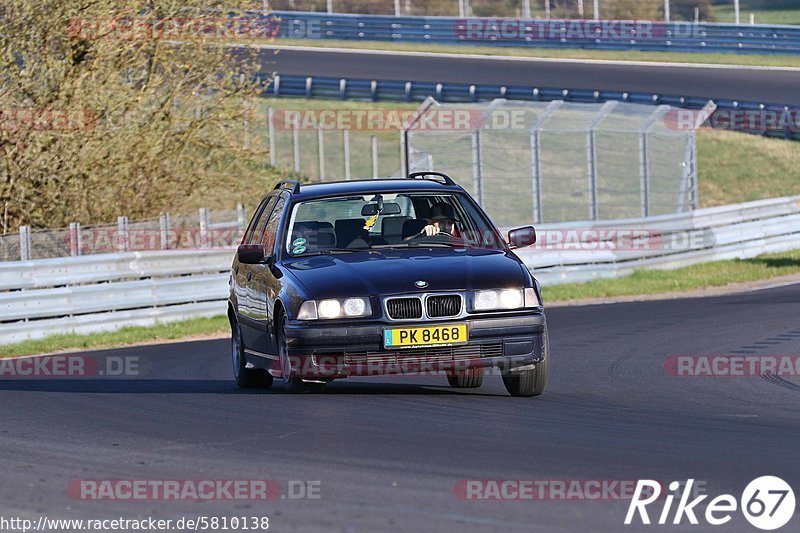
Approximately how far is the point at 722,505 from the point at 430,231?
4928 millimetres

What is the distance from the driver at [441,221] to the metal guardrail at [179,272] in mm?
8622

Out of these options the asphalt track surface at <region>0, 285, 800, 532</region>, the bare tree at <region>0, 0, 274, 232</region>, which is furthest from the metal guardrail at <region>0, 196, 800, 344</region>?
the asphalt track surface at <region>0, 285, 800, 532</region>

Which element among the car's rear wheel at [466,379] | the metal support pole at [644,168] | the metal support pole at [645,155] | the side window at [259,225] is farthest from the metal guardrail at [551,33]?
the car's rear wheel at [466,379]

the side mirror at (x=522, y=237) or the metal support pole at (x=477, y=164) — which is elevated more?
the side mirror at (x=522, y=237)

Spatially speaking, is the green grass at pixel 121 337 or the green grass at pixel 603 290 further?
the green grass at pixel 603 290

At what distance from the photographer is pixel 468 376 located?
440 inches

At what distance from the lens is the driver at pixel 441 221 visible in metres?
10.8

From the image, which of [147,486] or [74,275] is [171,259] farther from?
[147,486]

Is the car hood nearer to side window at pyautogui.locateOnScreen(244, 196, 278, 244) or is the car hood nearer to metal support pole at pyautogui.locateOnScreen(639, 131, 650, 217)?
side window at pyautogui.locateOnScreen(244, 196, 278, 244)

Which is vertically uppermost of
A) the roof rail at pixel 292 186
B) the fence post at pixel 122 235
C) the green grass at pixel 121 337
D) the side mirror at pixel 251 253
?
the roof rail at pixel 292 186

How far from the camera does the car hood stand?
31.8 ft

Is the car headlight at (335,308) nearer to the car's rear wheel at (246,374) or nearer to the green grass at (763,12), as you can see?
the car's rear wheel at (246,374)

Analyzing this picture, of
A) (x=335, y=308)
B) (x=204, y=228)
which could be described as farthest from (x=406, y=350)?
(x=204, y=228)

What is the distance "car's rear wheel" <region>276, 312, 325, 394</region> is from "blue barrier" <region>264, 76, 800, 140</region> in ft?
84.6
